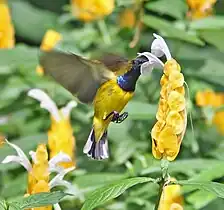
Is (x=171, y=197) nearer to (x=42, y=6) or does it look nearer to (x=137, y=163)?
(x=137, y=163)

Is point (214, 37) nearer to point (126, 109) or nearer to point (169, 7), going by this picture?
point (169, 7)

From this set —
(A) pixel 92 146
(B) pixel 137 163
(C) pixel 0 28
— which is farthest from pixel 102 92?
(C) pixel 0 28

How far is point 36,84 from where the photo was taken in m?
3.18

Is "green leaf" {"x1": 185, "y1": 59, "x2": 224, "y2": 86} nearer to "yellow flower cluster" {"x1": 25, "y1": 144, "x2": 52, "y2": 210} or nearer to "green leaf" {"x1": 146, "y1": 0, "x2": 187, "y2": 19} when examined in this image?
"green leaf" {"x1": 146, "y1": 0, "x2": 187, "y2": 19}

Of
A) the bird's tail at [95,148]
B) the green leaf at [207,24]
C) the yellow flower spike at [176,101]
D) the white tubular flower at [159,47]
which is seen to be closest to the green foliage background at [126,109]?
the green leaf at [207,24]

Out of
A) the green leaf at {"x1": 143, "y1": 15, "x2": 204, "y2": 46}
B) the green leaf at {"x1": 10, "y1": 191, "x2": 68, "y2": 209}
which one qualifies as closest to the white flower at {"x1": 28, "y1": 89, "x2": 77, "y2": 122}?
the green leaf at {"x1": 143, "y1": 15, "x2": 204, "y2": 46}

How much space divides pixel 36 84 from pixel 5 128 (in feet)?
0.74

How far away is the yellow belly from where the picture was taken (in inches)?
77.7

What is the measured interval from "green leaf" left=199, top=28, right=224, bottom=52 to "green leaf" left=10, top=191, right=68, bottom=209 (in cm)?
136

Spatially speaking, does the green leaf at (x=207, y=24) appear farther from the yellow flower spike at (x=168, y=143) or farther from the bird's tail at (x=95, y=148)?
the yellow flower spike at (x=168, y=143)

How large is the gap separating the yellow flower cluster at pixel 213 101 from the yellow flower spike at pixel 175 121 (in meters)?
1.36

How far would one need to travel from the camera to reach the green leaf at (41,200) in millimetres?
1711

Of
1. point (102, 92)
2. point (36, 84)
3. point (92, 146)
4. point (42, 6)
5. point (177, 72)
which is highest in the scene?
point (177, 72)

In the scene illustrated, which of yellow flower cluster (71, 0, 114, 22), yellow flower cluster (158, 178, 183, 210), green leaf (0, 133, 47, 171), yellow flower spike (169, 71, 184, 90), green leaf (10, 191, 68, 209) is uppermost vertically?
yellow flower spike (169, 71, 184, 90)
